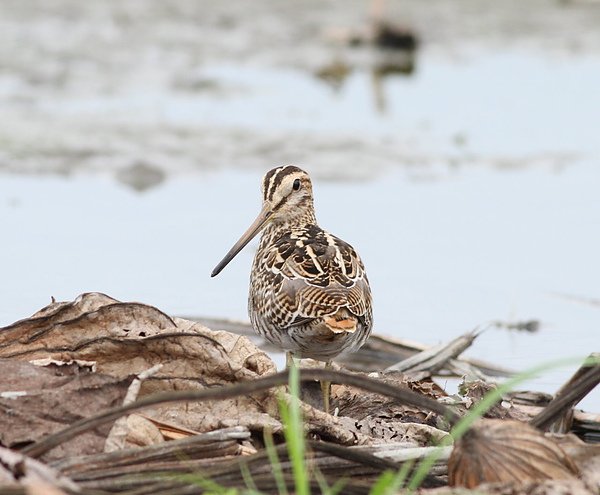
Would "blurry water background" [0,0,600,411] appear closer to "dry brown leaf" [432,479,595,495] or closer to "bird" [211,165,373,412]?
"bird" [211,165,373,412]

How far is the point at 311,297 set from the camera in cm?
593

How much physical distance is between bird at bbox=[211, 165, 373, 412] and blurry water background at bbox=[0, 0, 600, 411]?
1126 mm

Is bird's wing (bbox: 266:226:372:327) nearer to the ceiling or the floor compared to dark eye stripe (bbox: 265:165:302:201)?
nearer to the floor

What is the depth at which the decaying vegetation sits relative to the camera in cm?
356

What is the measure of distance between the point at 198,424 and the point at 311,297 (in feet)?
5.92

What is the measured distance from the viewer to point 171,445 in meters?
3.78

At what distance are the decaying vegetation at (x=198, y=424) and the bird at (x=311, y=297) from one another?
26.5 inches

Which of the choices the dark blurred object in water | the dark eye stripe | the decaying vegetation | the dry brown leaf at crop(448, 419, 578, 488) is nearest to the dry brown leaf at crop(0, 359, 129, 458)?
the decaying vegetation

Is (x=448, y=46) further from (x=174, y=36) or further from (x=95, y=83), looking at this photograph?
(x=95, y=83)

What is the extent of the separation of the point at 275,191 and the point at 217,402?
2.98 metres

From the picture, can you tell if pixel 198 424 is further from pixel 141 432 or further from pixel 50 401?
pixel 50 401

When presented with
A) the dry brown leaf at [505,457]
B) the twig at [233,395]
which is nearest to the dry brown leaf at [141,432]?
the twig at [233,395]

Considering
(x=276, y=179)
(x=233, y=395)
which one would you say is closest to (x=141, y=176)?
(x=276, y=179)

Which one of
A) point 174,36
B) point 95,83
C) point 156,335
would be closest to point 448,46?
point 174,36
